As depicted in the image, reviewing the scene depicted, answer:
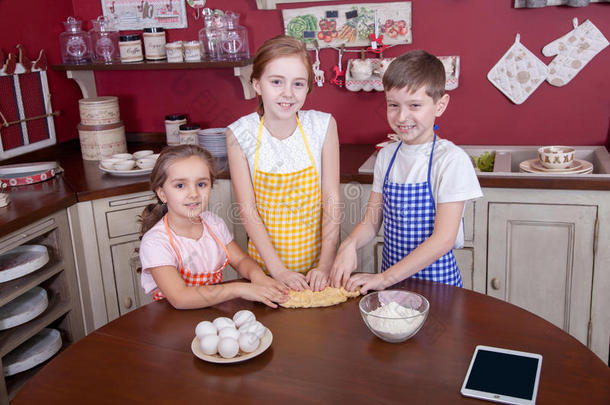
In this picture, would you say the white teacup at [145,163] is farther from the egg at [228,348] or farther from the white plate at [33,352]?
the egg at [228,348]

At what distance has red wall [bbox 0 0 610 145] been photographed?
8.36 feet

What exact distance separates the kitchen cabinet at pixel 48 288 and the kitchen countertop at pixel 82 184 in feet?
0.18

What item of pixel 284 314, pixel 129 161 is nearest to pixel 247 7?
pixel 129 161

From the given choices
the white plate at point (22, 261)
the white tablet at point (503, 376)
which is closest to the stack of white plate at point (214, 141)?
the white plate at point (22, 261)

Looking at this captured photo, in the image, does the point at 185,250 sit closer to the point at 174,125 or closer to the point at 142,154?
the point at 142,154

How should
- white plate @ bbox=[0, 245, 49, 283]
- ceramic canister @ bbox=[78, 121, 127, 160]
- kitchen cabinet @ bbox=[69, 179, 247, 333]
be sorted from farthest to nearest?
Result: ceramic canister @ bbox=[78, 121, 127, 160] < kitchen cabinet @ bbox=[69, 179, 247, 333] < white plate @ bbox=[0, 245, 49, 283]

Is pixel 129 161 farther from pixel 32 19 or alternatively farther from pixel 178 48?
pixel 32 19

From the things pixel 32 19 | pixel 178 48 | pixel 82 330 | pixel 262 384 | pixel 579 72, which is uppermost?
pixel 32 19

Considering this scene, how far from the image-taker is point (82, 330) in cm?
238

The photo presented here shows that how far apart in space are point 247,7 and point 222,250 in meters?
1.56

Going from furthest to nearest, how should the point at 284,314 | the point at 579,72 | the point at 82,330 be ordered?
the point at 579,72 → the point at 82,330 → the point at 284,314

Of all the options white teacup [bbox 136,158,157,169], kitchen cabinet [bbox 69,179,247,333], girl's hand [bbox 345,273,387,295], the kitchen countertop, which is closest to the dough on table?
girl's hand [bbox 345,273,387,295]

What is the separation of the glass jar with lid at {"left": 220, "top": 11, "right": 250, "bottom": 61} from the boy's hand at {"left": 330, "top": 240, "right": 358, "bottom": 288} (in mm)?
1434

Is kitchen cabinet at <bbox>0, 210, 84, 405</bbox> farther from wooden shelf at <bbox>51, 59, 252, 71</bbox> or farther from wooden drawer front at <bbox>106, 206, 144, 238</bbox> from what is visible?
wooden shelf at <bbox>51, 59, 252, 71</bbox>
